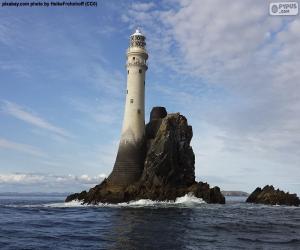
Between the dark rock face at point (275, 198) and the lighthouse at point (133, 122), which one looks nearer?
Answer: the lighthouse at point (133, 122)

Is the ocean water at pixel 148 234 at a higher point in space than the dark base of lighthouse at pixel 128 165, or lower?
lower

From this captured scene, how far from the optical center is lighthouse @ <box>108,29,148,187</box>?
7150 centimetres

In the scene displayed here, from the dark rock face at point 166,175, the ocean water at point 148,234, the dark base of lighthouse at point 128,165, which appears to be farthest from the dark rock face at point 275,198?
the ocean water at point 148,234

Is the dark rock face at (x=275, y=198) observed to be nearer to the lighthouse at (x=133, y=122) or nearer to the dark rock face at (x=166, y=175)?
the dark rock face at (x=166, y=175)

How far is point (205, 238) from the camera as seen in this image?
2684 centimetres

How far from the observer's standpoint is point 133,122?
7388 centimetres

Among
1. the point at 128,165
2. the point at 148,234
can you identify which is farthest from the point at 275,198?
the point at 148,234

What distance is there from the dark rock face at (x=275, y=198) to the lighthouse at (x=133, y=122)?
26795 mm

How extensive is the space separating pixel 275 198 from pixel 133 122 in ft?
102

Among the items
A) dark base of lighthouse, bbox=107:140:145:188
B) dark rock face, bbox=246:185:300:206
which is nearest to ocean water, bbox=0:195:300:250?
dark base of lighthouse, bbox=107:140:145:188

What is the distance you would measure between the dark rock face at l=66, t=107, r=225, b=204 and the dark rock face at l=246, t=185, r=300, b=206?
14323 millimetres

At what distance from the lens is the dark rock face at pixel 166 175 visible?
65875 mm

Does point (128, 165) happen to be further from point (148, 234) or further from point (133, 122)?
point (148, 234)

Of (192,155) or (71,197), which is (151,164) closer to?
(192,155)
